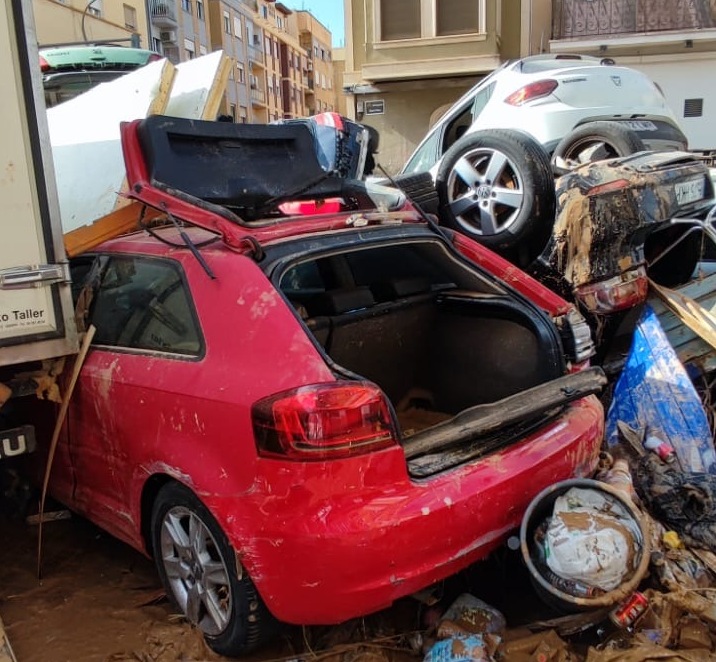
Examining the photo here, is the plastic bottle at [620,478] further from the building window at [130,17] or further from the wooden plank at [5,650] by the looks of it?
the building window at [130,17]

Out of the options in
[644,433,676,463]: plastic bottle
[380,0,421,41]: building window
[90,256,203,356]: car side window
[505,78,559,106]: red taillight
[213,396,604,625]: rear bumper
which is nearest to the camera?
[213,396,604,625]: rear bumper

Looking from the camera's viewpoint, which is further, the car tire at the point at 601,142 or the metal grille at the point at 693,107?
the metal grille at the point at 693,107

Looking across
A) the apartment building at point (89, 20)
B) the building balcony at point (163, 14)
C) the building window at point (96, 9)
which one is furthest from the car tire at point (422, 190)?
the building balcony at point (163, 14)

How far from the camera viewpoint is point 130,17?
32344 mm

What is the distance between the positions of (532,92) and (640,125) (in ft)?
3.54

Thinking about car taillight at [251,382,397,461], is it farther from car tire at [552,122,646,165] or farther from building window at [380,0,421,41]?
building window at [380,0,421,41]

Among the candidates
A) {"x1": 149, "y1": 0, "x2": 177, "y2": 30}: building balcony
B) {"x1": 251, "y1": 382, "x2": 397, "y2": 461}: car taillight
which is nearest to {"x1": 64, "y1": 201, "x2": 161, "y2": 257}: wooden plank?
{"x1": 251, "y1": 382, "x2": 397, "y2": 461}: car taillight

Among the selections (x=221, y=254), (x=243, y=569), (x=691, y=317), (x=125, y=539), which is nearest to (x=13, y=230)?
(x=221, y=254)

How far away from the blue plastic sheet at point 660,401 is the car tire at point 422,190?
1532 mm

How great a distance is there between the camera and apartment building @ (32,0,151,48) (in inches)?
997

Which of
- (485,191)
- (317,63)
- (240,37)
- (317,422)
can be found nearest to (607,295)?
(485,191)

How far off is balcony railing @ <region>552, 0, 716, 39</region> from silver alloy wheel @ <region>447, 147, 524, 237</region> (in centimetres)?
1468

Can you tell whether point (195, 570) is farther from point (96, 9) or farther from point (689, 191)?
point (96, 9)

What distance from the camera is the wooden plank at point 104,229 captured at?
336 cm
